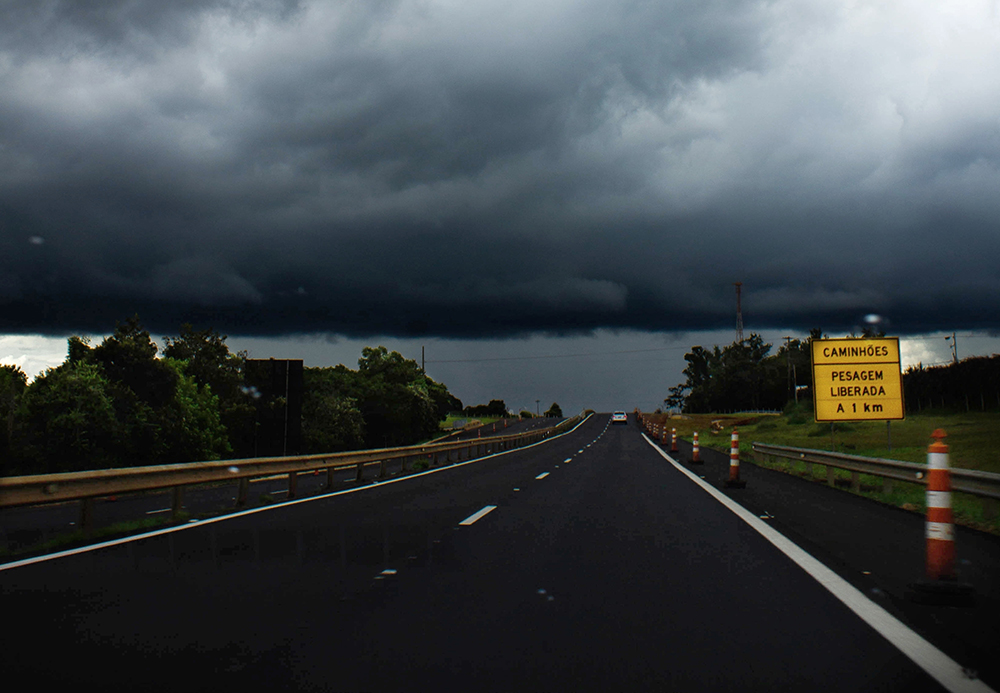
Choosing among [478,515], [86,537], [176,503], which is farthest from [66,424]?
[478,515]

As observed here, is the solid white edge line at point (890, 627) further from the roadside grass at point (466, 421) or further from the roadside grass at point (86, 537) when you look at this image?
the roadside grass at point (466, 421)

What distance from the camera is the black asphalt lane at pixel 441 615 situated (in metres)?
4.00

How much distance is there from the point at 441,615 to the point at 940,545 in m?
3.68

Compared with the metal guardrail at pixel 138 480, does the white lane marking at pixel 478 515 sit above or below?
below

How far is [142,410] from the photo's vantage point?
4672 centimetres

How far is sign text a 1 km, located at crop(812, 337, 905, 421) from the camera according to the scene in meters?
21.6

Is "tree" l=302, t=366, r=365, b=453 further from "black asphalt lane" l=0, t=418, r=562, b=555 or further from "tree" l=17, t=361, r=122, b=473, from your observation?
"black asphalt lane" l=0, t=418, r=562, b=555

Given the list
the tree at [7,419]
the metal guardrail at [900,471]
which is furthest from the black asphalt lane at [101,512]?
the tree at [7,419]

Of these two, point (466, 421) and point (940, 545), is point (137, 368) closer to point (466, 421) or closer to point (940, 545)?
point (940, 545)

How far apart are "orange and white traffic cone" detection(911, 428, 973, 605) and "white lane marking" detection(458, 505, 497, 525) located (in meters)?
5.81

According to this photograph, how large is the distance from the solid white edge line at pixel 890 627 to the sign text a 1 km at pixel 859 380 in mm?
14503

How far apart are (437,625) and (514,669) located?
3.36ft

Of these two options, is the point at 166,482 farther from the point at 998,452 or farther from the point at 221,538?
the point at 998,452

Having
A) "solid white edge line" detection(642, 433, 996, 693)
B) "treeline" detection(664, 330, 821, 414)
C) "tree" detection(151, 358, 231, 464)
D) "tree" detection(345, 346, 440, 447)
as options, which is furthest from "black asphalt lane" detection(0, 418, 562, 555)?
"treeline" detection(664, 330, 821, 414)
